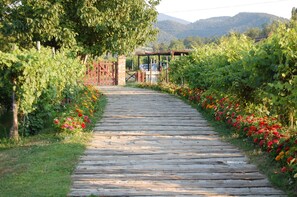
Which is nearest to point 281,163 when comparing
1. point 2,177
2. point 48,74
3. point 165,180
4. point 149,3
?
point 165,180

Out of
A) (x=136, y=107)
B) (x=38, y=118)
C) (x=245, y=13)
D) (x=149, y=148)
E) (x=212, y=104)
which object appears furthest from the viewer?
(x=245, y=13)

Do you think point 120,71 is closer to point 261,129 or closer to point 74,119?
point 74,119

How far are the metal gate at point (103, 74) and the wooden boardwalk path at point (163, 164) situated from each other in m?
15.9

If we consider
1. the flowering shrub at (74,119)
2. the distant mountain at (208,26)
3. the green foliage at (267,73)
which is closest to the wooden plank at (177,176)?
the green foliage at (267,73)

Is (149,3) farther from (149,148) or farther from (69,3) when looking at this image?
(149,148)

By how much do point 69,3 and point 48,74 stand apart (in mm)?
6987

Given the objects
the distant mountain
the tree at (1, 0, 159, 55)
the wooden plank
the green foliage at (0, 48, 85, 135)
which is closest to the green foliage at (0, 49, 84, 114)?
the green foliage at (0, 48, 85, 135)

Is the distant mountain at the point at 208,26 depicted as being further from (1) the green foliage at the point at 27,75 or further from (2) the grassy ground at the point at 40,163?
(2) the grassy ground at the point at 40,163

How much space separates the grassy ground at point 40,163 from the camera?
5.16 metres

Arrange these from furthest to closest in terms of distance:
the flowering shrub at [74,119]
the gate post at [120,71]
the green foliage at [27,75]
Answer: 1. the gate post at [120,71]
2. the flowering shrub at [74,119]
3. the green foliage at [27,75]

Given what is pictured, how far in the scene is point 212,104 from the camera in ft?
38.0

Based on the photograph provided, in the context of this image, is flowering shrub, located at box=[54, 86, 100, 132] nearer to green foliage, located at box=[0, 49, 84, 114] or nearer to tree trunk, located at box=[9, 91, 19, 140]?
green foliage, located at box=[0, 49, 84, 114]

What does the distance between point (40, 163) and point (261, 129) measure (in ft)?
12.3

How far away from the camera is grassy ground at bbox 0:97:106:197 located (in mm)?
5160
